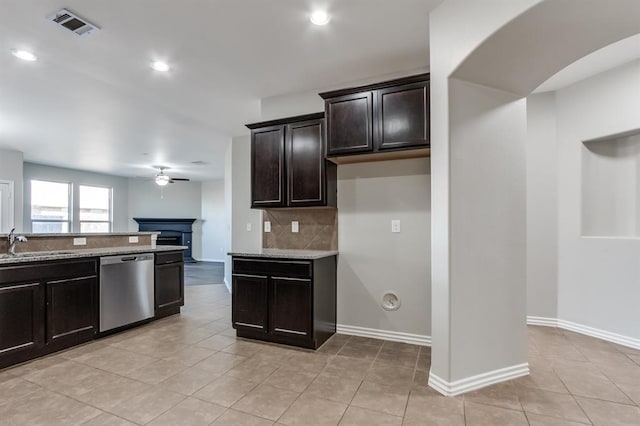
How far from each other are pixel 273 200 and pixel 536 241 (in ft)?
10.1

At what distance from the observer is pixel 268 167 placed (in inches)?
140

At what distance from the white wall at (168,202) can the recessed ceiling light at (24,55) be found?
25.3ft

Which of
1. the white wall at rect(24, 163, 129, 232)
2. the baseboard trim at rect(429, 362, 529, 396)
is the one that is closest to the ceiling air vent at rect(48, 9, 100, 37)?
the baseboard trim at rect(429, 362, 529, 396)

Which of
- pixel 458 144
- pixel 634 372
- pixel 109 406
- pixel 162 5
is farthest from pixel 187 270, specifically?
pixel 634 372

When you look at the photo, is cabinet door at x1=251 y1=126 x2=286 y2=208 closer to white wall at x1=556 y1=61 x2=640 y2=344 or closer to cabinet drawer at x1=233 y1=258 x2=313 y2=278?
cabinet drawer at x1=233 y1=258 x2=313 y2=278

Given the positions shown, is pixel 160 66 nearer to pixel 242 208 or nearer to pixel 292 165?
pixel 292 165

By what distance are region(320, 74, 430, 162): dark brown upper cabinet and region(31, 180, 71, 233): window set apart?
863 centimetres

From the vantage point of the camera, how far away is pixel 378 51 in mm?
2902

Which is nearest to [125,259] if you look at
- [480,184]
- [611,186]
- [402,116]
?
[402,116]

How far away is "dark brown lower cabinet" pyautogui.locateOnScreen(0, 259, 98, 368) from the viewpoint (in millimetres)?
2658

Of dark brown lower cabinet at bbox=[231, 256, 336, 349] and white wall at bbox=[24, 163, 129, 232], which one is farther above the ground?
white wall at bbox=[24, 163, 129, 232]

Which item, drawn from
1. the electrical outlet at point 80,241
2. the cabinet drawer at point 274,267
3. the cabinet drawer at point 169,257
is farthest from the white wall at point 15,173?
the cabinet drawer at point 274,267

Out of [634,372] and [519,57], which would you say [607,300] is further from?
[519,57]

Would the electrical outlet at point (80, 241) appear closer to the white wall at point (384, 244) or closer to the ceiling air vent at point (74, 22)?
the ceiling air vent at point (74, 22)
